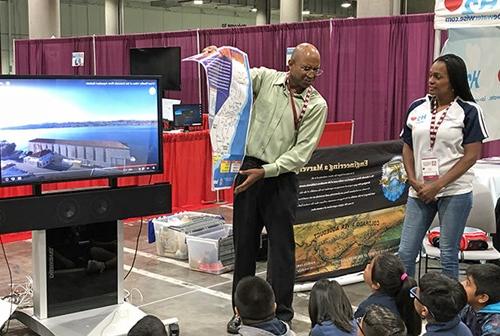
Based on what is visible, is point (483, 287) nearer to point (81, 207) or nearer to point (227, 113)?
point (227, 113)

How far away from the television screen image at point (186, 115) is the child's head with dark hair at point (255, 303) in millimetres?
7215

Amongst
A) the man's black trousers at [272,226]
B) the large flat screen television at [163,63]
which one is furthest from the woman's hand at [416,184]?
the large flat screen television at [163,63]

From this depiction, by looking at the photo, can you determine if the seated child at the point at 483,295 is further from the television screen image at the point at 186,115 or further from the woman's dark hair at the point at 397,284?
the television screen image at the point at 186,115

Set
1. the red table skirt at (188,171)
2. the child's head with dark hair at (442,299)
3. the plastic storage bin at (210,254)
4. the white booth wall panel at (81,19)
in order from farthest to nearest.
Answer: the white booth wall panel at (81,19), the red table skirt at (188,171), the plastic storage bin at (210,254), the child's head with dark hair at (442,299)

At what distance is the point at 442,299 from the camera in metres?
2.44

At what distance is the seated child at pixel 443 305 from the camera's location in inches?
96.1

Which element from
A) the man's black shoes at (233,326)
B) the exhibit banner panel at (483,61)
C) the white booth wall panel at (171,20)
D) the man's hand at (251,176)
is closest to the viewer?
the man's hand at (251,176)

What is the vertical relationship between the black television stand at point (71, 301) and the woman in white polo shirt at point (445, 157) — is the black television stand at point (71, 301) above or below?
below

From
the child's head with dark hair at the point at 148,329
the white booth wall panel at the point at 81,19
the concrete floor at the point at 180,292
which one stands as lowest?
the concrete floor at the point at 180,292

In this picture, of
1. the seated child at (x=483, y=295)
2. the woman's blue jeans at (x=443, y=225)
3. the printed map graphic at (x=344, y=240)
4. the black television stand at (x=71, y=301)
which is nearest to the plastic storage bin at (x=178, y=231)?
the printed map graphic at (x=344, y=240)

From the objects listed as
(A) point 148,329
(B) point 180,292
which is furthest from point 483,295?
(B) point 180,292

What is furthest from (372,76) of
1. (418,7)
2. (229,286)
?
(418,7)

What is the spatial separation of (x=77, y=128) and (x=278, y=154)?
1.02m

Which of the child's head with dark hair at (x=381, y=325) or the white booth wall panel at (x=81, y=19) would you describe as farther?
the white booth wall panel at (x=81, y=19)
